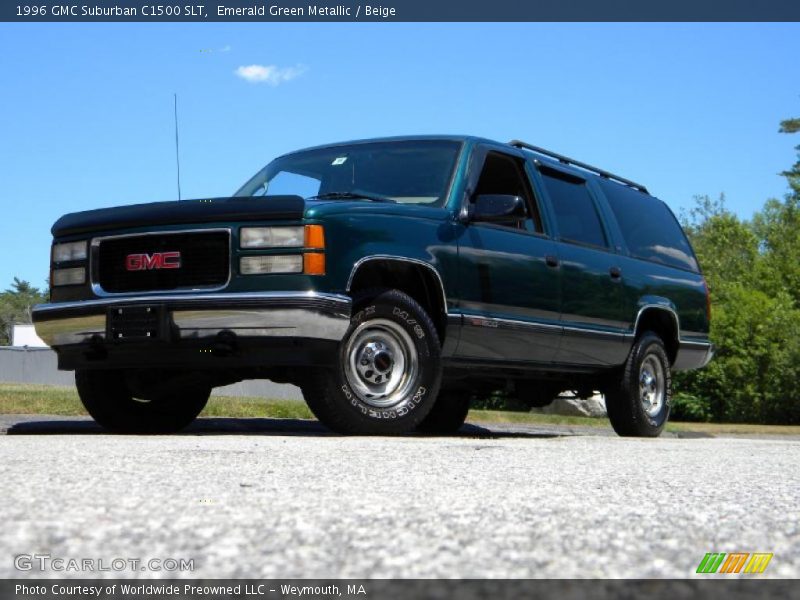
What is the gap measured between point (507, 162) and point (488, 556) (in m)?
6.01

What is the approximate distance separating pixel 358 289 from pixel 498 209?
110cm

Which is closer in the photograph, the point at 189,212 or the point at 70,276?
the point at 189,212

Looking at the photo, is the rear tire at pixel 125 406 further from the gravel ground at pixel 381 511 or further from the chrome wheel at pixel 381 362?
the gravel ground at pixel 381 511

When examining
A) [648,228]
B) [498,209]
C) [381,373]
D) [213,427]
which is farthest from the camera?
[648,228]

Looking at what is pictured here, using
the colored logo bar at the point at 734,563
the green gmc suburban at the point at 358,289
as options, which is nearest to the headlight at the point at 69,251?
the green gmc suburban at the point at 358,289

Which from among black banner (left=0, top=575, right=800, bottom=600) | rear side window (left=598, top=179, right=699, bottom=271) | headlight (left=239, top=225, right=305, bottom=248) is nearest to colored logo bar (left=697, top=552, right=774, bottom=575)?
black banner (left=0, top=575, right=800, bottom=600)

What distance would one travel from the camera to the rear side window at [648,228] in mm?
9547

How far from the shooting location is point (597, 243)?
8.91m

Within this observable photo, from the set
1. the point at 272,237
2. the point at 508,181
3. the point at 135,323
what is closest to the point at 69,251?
the point at 135,323

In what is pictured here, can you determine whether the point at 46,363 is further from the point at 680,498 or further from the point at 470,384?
the point at 680,498

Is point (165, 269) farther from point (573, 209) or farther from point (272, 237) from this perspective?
point (573, 209)

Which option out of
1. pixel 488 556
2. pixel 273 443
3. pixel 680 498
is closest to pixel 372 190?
pixel 273 443

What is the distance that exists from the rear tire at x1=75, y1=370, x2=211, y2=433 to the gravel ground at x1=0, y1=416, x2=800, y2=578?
2.29m

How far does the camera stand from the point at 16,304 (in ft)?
399
